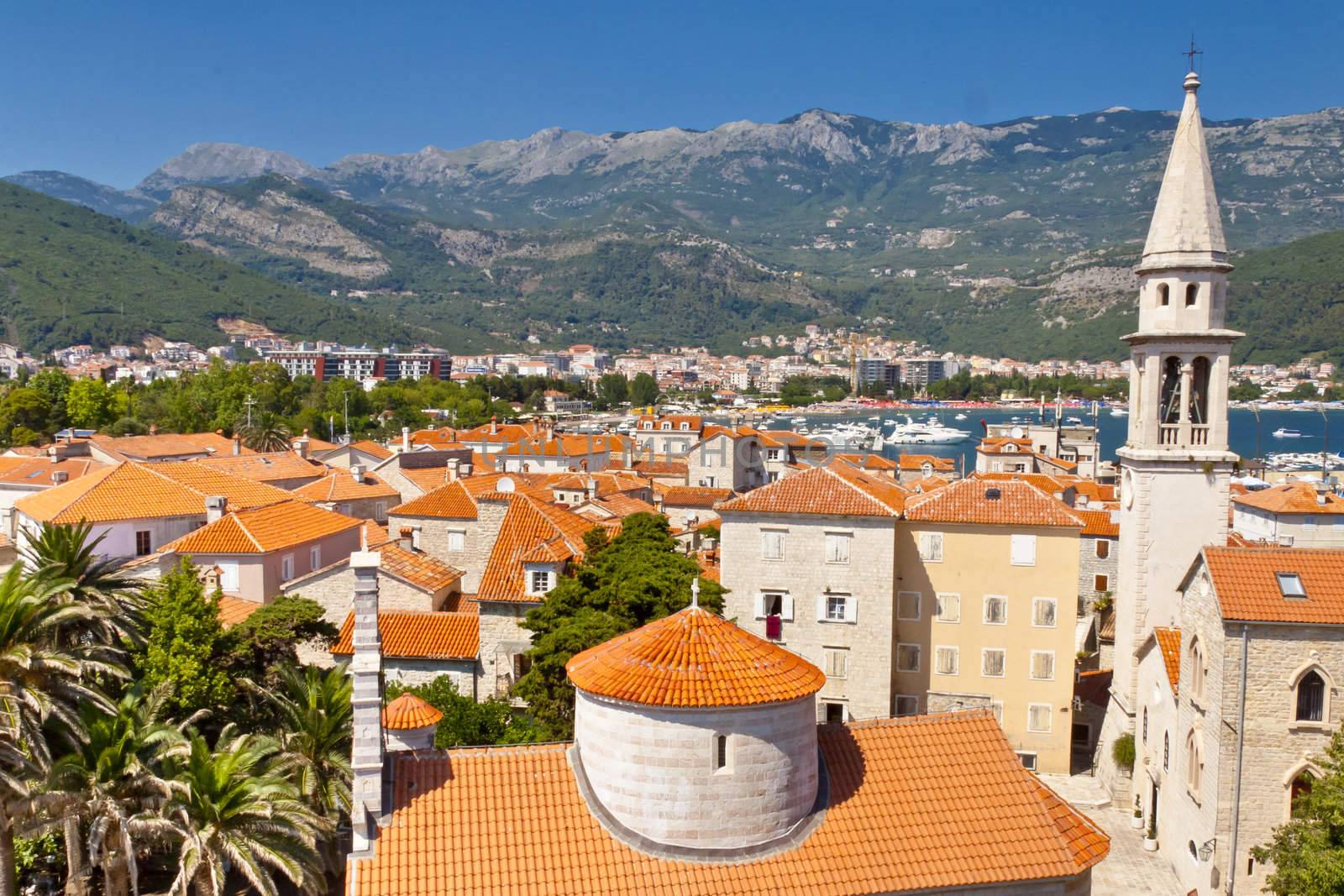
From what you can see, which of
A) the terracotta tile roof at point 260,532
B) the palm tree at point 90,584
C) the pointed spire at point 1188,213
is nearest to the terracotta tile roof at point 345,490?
the terracotta tile roof at point 260,532

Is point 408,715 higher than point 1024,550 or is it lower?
lower

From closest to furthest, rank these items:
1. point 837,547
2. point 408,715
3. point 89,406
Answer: point 408,715 < point 837,547 < point 89,406

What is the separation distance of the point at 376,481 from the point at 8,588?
1577 inches

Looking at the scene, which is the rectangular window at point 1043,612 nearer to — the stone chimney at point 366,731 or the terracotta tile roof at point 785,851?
the terracotta tile roof at point 785,851

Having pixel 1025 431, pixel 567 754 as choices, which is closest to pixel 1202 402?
pixel 567 754

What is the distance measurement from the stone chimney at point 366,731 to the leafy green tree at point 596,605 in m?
10.5

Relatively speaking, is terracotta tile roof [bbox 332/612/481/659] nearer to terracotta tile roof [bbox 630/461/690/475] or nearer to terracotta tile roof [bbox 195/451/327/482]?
terracotta tile roof [bbox 195/451/327/482]

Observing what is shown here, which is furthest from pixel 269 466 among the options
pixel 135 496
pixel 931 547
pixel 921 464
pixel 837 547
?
pixel 921 464

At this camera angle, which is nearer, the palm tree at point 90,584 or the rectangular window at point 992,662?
the palm tree at point 90,584

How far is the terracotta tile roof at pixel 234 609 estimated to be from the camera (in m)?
29.7

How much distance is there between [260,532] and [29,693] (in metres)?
18.5

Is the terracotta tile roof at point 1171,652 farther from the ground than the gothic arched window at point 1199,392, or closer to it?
closer to it

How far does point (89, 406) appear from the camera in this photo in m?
98.8

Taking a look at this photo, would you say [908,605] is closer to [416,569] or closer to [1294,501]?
[416,569]
